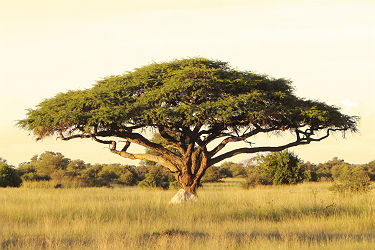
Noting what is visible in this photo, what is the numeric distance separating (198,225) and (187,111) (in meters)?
9.64

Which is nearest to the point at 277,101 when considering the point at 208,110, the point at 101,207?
the point at 208,110

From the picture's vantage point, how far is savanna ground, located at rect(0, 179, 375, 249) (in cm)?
1205

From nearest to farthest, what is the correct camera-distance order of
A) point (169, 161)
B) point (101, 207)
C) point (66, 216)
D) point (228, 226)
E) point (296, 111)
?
point (228, 226)
point (66, 216)
point (101, 207)
point (296, 111)
point (169, 161)

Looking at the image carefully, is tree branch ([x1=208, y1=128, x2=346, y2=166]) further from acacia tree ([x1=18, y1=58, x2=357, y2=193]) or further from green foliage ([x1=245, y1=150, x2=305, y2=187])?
green foliage ([x1=245, y1=150, x2=305, y2=187])

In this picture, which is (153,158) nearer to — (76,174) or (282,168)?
(282,168)

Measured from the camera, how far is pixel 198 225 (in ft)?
53.7

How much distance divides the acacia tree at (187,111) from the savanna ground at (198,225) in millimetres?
4626

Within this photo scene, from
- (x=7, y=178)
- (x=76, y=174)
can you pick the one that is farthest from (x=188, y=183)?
(x=76, y=174)

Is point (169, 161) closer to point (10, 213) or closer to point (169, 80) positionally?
point (169, 80)

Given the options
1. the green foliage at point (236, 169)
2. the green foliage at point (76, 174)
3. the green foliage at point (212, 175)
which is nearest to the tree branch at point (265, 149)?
the green foliage at point (76, 174)

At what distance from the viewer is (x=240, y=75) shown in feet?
90.2

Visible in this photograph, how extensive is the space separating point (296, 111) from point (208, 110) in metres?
5.16

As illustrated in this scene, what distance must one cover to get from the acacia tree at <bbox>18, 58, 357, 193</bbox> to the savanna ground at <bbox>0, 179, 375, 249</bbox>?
4.63 m

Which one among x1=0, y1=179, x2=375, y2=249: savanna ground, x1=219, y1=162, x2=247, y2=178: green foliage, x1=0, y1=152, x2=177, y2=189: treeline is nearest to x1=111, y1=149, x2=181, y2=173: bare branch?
x1=0, y1=179, x2=375, y2=249: savanna ground
